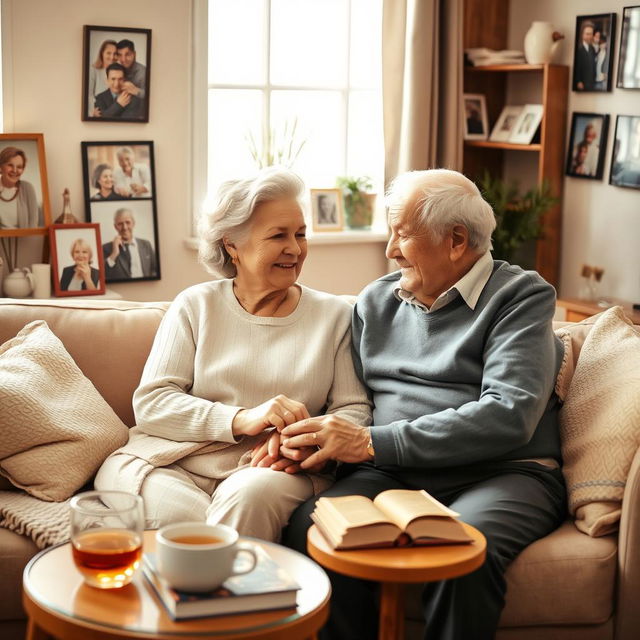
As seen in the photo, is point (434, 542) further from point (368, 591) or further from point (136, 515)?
point (136, 515)

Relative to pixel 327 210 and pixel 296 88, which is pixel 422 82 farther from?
pixel 327 210

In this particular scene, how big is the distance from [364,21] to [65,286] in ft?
6.59

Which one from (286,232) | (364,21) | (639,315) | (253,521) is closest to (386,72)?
(364,21)

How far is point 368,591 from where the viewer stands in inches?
77.8

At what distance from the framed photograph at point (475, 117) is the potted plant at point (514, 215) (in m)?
0.41

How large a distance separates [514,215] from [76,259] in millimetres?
1942

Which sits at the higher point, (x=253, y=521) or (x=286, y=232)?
(x=286, y=232)

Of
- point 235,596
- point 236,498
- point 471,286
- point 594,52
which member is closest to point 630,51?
point 594,52

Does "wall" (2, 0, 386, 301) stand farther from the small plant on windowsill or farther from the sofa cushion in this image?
the sofa cushion

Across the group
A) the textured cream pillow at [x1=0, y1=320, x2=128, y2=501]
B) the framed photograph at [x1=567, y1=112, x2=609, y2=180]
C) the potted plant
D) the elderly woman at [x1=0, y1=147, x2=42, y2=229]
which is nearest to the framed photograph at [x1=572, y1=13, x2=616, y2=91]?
the framed photograph at [x1=567, y1=112, x2=609, y2=180]

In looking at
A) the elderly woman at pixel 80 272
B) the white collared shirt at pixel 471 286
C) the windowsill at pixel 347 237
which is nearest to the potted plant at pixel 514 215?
the windowsill at pixel 347 237

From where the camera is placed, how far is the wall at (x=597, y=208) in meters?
4.29

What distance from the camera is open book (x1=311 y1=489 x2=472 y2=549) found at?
1.65 m

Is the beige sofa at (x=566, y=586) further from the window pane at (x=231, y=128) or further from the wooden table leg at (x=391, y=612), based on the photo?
the window pane at (x=231, y=128)
